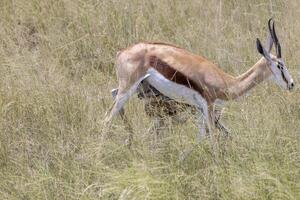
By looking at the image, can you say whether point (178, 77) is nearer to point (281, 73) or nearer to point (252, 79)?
point (252, 79)

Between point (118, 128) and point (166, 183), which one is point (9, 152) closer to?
point (118, 128)

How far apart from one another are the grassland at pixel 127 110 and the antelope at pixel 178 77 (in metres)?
0.14

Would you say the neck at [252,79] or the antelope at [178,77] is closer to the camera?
the antelope at [178,77]

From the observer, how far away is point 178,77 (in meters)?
5.54

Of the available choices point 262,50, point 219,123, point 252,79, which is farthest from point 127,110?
point 262,50

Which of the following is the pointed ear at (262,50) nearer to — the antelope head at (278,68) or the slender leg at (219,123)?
the antelope head at (278,68)

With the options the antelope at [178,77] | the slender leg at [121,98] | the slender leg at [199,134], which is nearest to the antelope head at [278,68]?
the antelope at [178,77]

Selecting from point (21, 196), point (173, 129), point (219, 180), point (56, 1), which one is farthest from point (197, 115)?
point (56, 1)

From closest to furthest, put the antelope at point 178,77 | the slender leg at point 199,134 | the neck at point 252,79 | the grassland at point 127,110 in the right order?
1. the grassland at point 127,110
2. the slender leg at point 199,134
3. the antelope at point 178,77
4. the neck at point 252,79

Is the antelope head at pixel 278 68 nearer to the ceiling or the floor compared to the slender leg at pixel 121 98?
nearer to the ceiling

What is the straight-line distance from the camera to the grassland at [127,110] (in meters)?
4.56

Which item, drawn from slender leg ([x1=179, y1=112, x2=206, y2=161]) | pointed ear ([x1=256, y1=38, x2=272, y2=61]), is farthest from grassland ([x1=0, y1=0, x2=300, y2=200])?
pointed ear ([x1=256, y1=38, x2=272, y2=61])

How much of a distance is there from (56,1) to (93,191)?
13.3ft

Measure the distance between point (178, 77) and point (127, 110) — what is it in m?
0.55
